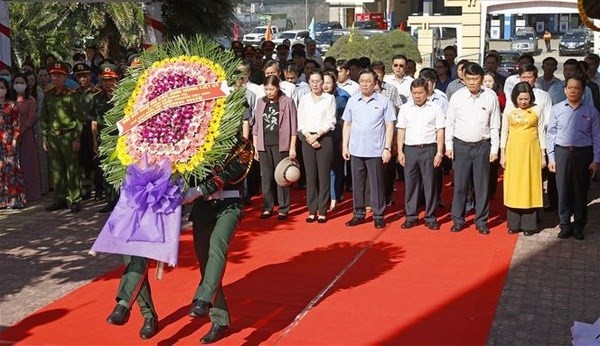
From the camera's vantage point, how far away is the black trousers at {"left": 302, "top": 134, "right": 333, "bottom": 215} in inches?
407

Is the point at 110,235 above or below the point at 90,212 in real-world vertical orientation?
above

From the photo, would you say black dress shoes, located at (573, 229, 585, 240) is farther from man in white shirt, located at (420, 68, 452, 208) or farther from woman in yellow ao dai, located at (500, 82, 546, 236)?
man in white shirt, located at (420, 68, 452, 208)

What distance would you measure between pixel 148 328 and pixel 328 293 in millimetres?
1726

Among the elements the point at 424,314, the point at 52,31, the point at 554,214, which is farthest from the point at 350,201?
the point at 52,31

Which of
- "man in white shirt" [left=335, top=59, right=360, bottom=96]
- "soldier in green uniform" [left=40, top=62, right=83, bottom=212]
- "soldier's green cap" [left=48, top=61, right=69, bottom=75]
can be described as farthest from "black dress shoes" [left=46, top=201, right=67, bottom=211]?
"man in white shirt" [left=335, top=59, right=360, bottom=96]

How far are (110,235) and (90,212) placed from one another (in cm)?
519

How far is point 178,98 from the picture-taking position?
6230mm

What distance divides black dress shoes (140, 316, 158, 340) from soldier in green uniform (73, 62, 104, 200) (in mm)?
4921

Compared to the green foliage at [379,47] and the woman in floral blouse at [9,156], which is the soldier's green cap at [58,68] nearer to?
the woman in floral blouse at [9,156]

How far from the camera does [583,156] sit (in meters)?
9.30

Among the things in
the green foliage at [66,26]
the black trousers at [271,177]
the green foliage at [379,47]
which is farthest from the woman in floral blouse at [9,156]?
the green foliage at [379,47]

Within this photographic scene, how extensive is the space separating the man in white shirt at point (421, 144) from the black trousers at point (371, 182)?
28cm

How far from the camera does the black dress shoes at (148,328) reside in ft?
21.3

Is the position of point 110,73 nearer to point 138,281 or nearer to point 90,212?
point 90,212
